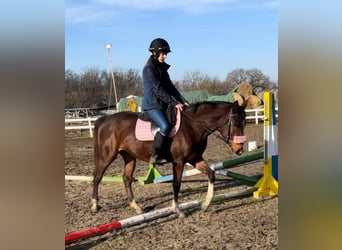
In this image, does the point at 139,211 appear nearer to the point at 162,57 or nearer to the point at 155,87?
the point at 155,87

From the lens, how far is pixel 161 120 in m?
4.59

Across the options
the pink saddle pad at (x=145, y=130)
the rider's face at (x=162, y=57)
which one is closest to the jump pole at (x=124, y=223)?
the pink saddle pad at (x=145, y=130)

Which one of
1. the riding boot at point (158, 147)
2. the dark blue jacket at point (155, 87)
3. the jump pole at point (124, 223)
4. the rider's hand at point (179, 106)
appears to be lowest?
the jump pole at point (124, 223)

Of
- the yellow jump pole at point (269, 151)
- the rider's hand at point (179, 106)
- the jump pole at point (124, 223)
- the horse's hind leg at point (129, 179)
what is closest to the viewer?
the jump pole at point (124, 223)

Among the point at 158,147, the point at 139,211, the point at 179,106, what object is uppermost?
the point at 179,106

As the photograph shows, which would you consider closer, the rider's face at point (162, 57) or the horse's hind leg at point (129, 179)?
the rider's face at point (162, 57)

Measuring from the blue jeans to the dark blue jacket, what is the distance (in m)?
0.06

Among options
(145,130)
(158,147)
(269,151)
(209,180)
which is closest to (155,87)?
(145,130)

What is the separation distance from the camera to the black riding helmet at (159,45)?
451 cm

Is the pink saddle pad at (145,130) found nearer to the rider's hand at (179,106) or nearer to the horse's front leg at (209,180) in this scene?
the rider's hand at (179,106)

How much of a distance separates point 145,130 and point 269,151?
1618 mm
